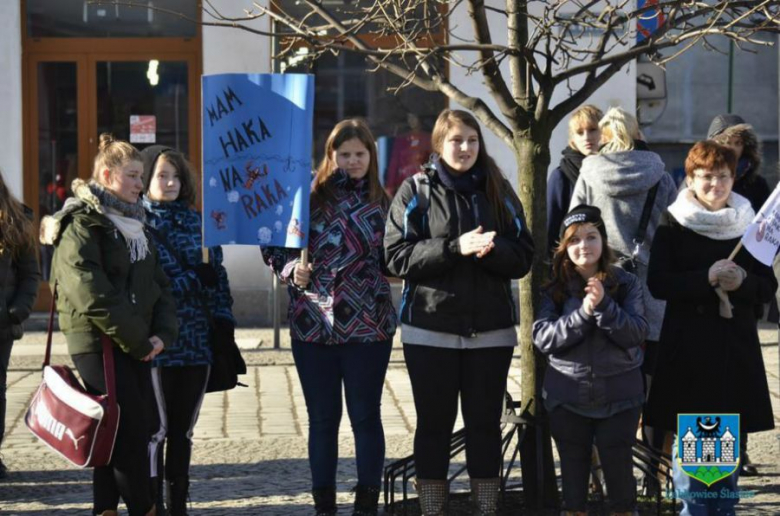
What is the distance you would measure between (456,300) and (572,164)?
2142mm

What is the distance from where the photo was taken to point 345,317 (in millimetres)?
6258

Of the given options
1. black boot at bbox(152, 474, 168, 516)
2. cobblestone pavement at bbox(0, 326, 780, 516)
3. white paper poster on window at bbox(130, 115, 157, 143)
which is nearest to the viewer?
black boot at bbox(152, 474, 168, 516)

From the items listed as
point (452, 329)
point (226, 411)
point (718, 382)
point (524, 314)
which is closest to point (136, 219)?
point (452, 329)

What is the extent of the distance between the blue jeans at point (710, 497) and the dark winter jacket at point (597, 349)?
20.6 inches

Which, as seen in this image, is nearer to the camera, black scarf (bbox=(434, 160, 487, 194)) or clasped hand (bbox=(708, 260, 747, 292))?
clasped hand (bbox=(708, 260, 747, 292))

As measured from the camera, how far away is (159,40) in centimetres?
1388

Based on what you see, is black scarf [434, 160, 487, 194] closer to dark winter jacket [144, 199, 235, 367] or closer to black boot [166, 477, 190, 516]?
dark winter jacket [144, 199, 235, 367]

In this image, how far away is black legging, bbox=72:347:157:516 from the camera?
581cm

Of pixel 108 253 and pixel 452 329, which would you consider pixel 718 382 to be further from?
pixel 108 253

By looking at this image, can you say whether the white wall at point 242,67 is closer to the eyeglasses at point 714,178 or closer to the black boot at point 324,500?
the black boot at point 324,500

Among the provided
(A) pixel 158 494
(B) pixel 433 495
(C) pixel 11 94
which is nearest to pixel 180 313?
(A) pixel 158 494

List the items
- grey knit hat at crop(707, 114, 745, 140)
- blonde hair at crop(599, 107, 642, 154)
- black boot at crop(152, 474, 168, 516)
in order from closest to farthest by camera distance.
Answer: black boot at crop(152, 474, 168, 516) < blonde hair at crop(599, 107, 642, 154) < grey knit hat at crop(707, 114, 745, 140)

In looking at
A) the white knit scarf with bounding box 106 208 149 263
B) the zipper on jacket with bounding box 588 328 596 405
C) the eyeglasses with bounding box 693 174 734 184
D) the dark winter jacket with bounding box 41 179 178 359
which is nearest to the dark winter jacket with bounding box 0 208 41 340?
the dark winter jacket with bounding box 41 179 178 359

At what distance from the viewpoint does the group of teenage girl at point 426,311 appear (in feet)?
19.0
